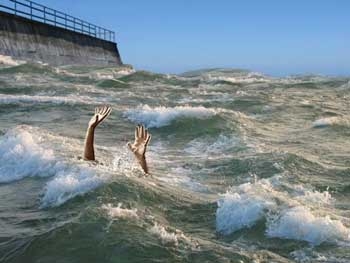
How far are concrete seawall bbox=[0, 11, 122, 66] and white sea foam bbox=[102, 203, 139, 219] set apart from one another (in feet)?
79.8

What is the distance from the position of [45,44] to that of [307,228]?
30.8 m

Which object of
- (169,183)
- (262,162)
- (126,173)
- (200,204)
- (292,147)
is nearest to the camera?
(200,204)

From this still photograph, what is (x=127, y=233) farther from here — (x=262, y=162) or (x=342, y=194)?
(x=262, y=162)

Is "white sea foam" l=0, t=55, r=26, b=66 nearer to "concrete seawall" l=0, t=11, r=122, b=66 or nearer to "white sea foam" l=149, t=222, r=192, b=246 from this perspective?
"concrete seawall" l=0, t=11, r=122, b=66

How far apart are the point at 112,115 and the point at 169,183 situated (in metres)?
7.89

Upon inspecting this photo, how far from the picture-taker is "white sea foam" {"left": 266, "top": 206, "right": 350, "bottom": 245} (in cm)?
610

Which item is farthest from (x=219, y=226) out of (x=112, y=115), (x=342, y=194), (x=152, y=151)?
(x=112, y=115)

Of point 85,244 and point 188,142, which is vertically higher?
point 85,244

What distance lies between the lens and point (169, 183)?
895 cm

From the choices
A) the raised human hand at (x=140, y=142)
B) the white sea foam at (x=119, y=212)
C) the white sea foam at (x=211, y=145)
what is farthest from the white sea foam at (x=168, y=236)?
the white sea foam at (x=211, y=145)

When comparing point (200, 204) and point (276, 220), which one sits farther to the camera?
point (200, 204)

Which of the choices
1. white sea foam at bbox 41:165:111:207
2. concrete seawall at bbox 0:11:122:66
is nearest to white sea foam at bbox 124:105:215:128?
white sea foam at bbox 41:165:111:207

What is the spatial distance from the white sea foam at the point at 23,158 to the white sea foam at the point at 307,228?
3362 millimetres

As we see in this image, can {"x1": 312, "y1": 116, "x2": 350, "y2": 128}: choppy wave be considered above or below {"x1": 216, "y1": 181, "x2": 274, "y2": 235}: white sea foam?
below
